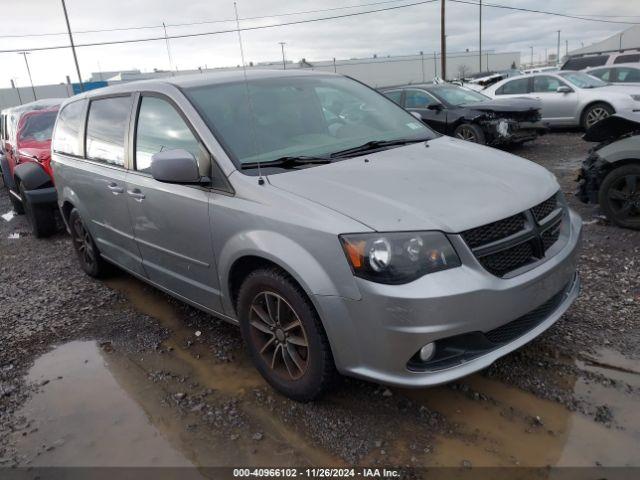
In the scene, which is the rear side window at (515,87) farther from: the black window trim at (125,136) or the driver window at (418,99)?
the black window trim at (125,136)

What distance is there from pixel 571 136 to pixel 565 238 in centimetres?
1048

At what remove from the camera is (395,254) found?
2332mm

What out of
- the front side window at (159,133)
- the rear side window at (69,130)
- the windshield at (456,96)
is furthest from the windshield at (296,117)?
the windshield at (456,96)

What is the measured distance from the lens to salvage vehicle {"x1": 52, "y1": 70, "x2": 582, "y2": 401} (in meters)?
2.35

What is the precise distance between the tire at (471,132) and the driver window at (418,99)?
929 mm

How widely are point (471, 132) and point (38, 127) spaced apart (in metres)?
7.87

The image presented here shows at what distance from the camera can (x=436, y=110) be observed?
10.4 m

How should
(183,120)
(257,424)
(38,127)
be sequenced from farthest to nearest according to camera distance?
1. (38,127)
2. (183,120)
3. (257,424)

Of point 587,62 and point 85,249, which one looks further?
point 587,62

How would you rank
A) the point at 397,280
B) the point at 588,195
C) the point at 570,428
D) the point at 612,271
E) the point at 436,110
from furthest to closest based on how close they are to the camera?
the point at 436,110
the point at 588,195
the point at 612,271
the point at 570,428
the point at 397,280

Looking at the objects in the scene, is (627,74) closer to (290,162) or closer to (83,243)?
(290,162)

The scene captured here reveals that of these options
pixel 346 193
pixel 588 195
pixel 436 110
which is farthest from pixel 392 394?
pixel 436 110

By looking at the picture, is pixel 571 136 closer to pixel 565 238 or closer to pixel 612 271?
pixel 612 271

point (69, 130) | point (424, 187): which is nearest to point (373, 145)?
point (424, 187)
